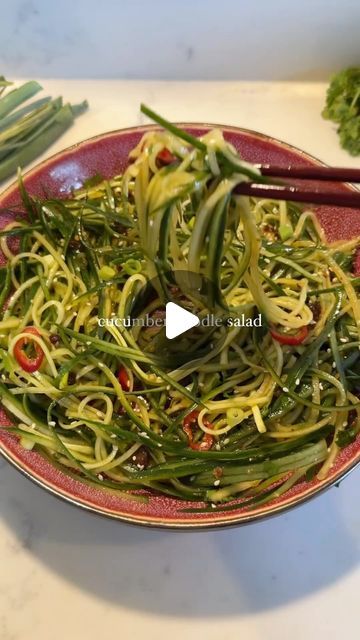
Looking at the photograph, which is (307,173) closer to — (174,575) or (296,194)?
(296,194)

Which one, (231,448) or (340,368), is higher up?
(340,368)

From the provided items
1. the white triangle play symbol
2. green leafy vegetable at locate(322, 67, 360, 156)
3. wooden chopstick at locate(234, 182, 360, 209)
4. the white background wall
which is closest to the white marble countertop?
the white triangle play symbol

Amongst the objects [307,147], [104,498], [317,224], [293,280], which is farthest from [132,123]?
[104,498]

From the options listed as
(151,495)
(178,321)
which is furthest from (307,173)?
(151,495)

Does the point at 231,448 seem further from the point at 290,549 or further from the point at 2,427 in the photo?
the point at 2,427

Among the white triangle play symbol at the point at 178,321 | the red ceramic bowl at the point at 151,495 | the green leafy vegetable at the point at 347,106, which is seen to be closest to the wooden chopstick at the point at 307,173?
the red ceramic bowl at the point at 151,495

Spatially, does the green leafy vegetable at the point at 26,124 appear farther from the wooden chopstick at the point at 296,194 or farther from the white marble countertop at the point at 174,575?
the wooden chopstick at the point at 296,194

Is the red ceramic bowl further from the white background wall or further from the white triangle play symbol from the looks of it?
the white background wall
